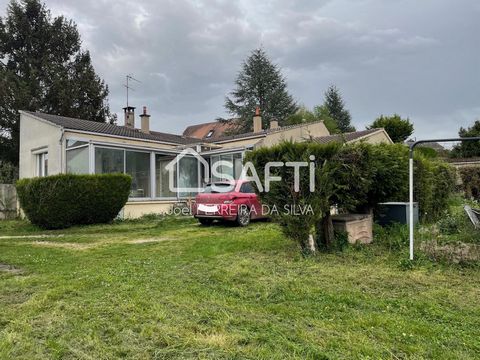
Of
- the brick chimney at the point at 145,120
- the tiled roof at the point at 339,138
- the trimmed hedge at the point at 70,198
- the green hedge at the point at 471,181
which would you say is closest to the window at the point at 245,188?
the tiled roof at the point at 339,138

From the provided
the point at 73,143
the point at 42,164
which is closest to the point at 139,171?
the point at 73,143

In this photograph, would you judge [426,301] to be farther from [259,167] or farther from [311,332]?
[259,167]

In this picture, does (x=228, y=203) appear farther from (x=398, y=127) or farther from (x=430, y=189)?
(x=398, y=127)

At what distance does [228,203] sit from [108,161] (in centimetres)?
647

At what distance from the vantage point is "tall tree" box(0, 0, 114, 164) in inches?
1053

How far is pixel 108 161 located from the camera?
15680mm

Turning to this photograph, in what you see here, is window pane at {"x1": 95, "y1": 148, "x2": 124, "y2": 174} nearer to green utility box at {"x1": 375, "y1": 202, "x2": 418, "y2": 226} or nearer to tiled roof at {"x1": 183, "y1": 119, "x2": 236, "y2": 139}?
green utility box at {"x1": 375, "y1": 202, "x2": 418, "y2": 226}

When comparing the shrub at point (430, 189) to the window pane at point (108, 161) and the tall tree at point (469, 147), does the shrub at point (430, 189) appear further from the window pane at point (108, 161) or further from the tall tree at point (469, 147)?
the tall tree at point (469, 147)

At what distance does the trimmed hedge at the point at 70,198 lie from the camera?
12.7 m

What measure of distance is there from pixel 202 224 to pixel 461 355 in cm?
1062

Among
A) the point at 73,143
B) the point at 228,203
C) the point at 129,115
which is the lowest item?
the point at 228,203

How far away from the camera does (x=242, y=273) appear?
18.1 ft

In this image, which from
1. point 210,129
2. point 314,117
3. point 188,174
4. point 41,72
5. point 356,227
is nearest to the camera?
point 356,227

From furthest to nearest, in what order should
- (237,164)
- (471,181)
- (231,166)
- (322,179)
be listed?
(471,181)
(231,166)
(237,164)
(322,179)
